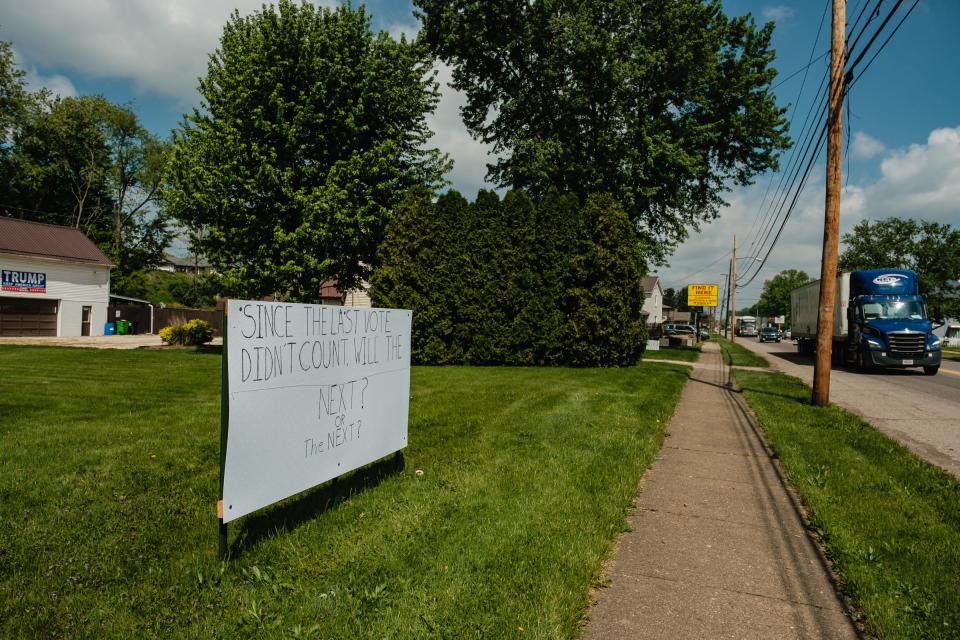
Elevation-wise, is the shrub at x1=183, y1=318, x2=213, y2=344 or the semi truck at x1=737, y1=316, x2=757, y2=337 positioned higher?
the semi truck at x1=737, y1=316, x2=757, y2=337

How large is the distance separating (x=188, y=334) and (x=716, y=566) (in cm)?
2774

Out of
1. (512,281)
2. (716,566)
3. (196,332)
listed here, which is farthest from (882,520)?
(196,332)

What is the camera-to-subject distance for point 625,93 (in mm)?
23875

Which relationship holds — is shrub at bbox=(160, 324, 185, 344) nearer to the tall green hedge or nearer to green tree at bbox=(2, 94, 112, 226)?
the tall green hedge

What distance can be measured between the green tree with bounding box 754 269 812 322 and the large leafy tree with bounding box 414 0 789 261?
15802 centimetres

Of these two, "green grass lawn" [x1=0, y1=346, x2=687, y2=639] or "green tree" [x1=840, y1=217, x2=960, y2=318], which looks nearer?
"green grass lawn" [x1=0, y1=346, x2=687, y2=639]

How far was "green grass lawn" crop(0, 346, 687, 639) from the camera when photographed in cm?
298

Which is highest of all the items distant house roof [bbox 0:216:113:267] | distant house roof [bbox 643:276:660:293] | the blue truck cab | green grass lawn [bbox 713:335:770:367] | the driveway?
distant house roof [bbox 643:276:660:293]

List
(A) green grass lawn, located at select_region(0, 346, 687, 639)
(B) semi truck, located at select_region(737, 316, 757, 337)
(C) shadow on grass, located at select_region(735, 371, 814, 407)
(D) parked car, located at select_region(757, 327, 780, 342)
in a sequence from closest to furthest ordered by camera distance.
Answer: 1. (A) green grass lawn, located at select_region(0, 346, 687, 639)
2. (C) shadow on grass, located at select_region(735, 371, 814, 407)
3. (D) parked car, located at select_region(757, 327, 780, 342)
4. (B) semi truck, located at select_region(737, 316, 757, 337)

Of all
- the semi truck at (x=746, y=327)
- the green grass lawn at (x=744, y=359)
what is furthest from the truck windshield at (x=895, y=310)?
the semi truck at (x=746, y=327)

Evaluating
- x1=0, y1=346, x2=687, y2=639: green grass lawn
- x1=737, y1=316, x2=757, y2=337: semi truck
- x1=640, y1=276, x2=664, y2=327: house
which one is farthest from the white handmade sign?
x1=737, y1=316, x2=757, y2=337: semi truck

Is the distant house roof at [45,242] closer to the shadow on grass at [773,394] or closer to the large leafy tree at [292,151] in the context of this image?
the large leafy tree at [292,151]

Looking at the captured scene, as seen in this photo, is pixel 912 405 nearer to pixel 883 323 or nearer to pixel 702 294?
pixel 883 323

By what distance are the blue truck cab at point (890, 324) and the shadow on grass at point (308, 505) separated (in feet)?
64.4
